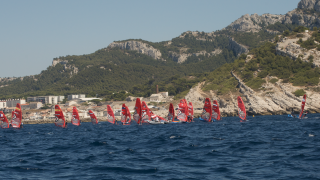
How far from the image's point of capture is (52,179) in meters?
14.5

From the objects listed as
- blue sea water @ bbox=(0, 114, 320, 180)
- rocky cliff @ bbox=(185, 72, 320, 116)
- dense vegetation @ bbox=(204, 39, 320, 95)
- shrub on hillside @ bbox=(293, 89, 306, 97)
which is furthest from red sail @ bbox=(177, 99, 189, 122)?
dense vegetation @ bbox=(204, 39, 320, 95)

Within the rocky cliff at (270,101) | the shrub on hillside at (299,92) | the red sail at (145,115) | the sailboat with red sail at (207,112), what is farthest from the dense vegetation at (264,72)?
the red sail at (145,115)

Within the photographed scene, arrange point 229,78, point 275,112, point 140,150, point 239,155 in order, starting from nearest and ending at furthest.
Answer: point 239,155
point 140,150
point 275,112
point 229,78

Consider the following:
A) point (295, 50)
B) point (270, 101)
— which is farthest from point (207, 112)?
point (295, 50)

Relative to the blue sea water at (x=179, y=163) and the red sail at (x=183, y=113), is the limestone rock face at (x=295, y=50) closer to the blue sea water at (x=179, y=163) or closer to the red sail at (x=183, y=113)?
the red sail at (x=183, y=113)

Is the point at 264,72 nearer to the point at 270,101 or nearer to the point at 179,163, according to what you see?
the point at 270,101

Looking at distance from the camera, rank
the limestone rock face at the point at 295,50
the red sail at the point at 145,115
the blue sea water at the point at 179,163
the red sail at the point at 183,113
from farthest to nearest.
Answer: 1. the limestone rock face at the point at 295,50
2. the red sail at the point at 183,113
3. the red sail at the point at 145,115
4. the blue sea water at the point at 179,163

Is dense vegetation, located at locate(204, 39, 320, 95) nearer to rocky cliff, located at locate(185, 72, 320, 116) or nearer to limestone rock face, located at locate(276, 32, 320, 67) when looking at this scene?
limestone rock face, located at locate(276, 32, 320, 67)

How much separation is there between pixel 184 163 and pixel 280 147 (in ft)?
26.5

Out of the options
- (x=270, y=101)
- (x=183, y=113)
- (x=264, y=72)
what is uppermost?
(x=264, y=72)

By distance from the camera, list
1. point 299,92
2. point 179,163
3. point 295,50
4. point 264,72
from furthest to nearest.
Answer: point 295,50 → point 264,72 → point 299,92 → point 179,163

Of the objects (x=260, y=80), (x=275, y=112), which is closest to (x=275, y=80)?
(x=260, y=80)

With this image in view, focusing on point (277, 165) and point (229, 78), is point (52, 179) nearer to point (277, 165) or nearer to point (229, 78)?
point (277, 165)

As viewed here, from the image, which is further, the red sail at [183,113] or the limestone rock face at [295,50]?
the limestone rock face at [295,50]
